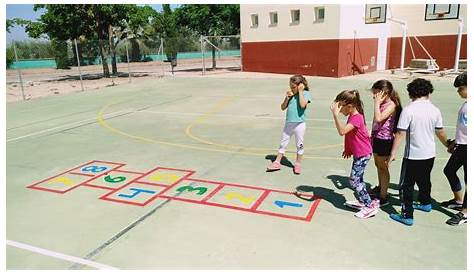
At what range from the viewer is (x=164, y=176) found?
637 centimetres

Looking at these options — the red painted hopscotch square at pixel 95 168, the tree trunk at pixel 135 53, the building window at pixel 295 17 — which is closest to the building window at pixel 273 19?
the building window at pixel 295 17

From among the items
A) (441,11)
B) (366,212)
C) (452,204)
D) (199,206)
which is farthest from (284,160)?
(441,11)

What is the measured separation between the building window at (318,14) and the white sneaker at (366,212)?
2158 cm

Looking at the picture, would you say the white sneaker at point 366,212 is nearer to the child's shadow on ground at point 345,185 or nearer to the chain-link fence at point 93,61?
the child's shadow on ground at point 345,185

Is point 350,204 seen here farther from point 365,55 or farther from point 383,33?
point 383,33

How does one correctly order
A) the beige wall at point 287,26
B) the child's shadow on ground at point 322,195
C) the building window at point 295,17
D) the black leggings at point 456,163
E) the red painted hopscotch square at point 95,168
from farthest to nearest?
the building window at point 295,17 → the beige wall at point 287,26 → the red painted hopscotch square at point 95,168 → the child's shadow on ground at point 322,195 → the black leggings at point 456,163

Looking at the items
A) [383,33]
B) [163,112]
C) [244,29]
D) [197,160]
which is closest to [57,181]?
[197,160]

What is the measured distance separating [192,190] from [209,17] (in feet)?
103

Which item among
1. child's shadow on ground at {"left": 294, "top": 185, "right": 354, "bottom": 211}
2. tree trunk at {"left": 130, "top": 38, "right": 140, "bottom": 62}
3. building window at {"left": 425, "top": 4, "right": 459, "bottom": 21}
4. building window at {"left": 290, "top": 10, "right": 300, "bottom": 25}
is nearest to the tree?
tree trunk at {"left": 130, "top": 38, "right": 140, "bottom": 62}

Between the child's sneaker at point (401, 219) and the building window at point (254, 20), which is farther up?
the building window at point (254, 20)

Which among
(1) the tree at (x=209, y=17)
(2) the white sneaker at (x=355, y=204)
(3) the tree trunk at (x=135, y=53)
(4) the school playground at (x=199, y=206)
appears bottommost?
(4) the school playground at (x=199, y=206)

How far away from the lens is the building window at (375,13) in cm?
2577

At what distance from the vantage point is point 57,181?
6.32 m

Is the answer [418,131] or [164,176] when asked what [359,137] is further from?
[164,176]
